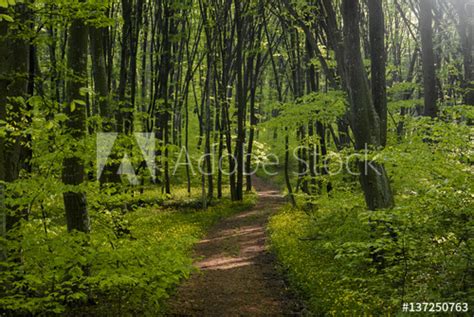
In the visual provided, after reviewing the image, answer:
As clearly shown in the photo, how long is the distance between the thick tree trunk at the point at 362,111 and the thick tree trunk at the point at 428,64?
418cm

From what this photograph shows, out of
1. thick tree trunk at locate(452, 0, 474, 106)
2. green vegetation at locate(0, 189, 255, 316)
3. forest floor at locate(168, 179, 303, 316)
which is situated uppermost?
thick tree trunk at locate(452, 0, 474, 106)

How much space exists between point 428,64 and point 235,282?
8.93 metres

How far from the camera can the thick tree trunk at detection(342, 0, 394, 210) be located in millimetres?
9039

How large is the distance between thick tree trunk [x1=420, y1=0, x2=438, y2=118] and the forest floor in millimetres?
6886

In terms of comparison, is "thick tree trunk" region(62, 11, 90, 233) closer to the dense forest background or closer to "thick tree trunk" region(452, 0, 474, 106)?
the dense forest background

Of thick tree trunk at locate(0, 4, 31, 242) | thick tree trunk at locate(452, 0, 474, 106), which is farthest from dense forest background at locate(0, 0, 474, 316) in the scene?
thick tree trunk at locate(452, 0, 474, 106)

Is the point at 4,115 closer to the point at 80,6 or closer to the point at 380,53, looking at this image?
the point at 80,6

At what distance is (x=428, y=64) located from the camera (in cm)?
1259

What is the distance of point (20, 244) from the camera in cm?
568

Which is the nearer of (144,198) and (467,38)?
(144,198)

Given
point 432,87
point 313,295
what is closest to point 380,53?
point 432,87

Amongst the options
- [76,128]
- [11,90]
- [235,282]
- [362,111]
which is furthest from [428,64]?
[11,90]

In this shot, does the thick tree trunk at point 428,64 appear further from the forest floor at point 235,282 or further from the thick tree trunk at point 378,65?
the forest floor at point 235,282

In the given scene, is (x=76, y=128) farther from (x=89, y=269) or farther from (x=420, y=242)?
(x=420, y=242)
